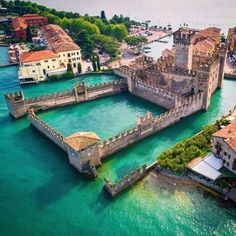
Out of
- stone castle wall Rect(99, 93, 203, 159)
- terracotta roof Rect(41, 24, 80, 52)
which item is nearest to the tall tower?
stone castle wall Rect(99, 93, 203, 159)

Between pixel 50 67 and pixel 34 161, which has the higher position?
pixel 50 67

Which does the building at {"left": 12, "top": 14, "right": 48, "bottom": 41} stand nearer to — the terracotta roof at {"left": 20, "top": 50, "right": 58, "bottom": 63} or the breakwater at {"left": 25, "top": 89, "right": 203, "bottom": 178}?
the terracotta roof at {"left": 20, "top": 50, "right": 58, "bottom": 63}

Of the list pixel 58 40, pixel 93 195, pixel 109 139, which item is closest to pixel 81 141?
pixel 109 139

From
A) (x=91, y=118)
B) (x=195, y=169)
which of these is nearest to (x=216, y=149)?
(x=195, y=169)

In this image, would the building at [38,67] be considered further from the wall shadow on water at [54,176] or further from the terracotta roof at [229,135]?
the terracotta roof at [229,135]

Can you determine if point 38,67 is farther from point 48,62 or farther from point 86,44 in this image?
point 86,44

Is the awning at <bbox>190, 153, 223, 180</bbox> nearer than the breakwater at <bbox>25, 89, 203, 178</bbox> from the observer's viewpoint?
Yes

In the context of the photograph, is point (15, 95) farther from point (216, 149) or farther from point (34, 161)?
point (216, 149)
